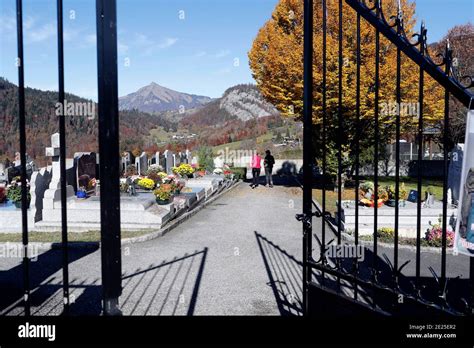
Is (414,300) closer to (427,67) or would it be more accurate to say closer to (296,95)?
(427,67)

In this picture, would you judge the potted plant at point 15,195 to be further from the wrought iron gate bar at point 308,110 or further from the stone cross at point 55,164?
the wrought iron gate bar at point 308,110

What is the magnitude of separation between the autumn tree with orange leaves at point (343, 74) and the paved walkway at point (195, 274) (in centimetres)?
622

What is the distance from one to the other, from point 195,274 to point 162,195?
A: 5984 mm

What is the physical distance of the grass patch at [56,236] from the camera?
10961 mm

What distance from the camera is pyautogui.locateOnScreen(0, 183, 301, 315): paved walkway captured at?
6414 millimetres

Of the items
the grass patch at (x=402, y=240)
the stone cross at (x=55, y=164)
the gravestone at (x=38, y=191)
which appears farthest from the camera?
the stone cross at (x=55, y=164)

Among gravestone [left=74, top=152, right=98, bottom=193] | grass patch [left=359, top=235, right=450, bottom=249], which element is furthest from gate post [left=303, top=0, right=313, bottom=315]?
gravestone [left=74, top=152, right=98, bottom=193]

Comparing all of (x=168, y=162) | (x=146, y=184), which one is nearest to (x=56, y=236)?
(x=146, y=184)

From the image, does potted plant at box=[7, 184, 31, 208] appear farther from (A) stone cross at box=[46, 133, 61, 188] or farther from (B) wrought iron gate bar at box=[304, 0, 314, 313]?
(B) wrought iron gate bar at box=[304, 0, 314, 313]

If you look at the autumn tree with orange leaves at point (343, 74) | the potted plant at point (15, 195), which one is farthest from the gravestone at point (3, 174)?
the autumn tree with orange leaves at point (343, 74)

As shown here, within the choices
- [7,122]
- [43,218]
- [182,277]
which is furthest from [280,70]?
[7,122]

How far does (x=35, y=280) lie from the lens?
309 inches

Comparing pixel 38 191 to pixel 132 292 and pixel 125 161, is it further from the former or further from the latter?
pixel 125 161

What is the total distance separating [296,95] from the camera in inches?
782
